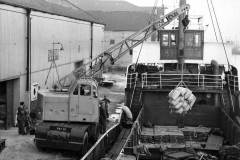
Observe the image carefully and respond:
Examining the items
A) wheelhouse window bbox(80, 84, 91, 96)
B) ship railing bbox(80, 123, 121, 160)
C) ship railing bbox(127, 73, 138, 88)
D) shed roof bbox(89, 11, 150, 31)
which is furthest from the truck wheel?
shed roof bbox(89, 11, 150, 31)

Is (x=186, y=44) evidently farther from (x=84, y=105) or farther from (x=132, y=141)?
(x=132, y=141)

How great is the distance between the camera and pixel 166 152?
1424 cm

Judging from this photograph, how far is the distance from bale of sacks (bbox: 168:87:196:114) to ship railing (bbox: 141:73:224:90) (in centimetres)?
308

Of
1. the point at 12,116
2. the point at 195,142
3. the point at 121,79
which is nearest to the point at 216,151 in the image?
the point at 195,142

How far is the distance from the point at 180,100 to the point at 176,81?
3969mm

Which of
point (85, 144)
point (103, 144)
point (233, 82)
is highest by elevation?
point (233, 82)

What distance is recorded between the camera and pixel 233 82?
835 inches

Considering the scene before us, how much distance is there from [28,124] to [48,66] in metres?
6.85

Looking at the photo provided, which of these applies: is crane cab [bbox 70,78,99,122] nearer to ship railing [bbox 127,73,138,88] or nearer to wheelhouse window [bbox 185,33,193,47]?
ship railing [bbox 127,73,138,88]

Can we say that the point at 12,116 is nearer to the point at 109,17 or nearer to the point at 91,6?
the point at 109,17

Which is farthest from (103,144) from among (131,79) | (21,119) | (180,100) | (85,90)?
(131,79)

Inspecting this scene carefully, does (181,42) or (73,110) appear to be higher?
(181,42)

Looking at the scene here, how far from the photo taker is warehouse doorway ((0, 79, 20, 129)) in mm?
18938

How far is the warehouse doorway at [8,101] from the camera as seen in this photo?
18.9 metres
